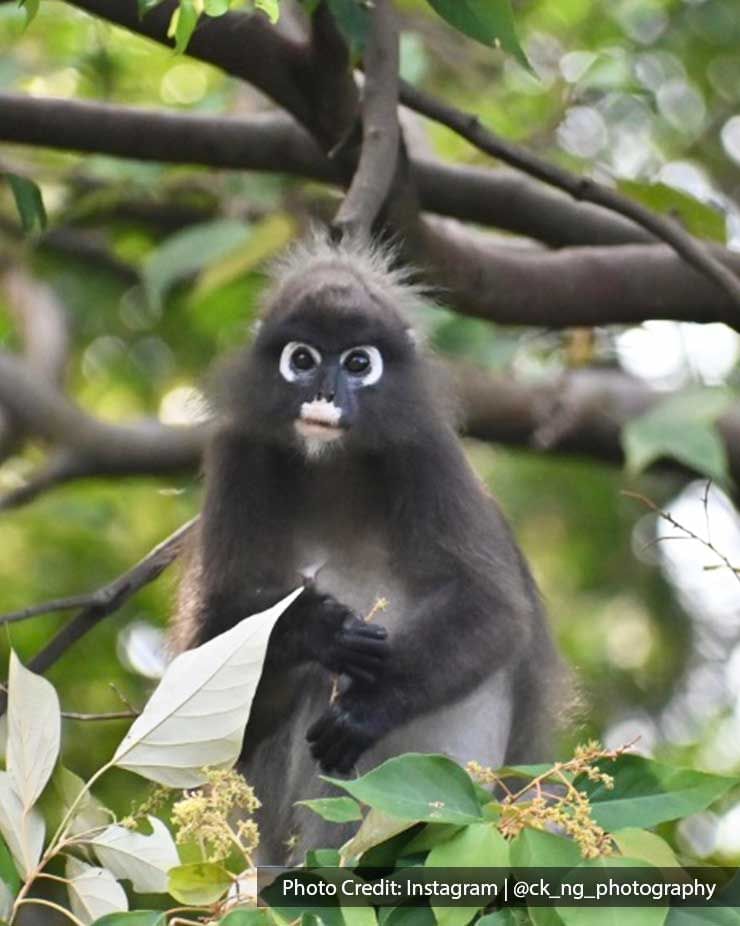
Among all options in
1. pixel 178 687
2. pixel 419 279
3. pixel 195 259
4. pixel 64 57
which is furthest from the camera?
pixel 64 57

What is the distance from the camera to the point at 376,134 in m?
3.38

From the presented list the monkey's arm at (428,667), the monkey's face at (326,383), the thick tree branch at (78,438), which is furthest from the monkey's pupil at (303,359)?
the thick tree branch at (78,438)

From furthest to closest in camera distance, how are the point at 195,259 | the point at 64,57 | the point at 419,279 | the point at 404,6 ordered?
the point at 404,6
the point at 64,57
the point at 195,259
the point at 419,279

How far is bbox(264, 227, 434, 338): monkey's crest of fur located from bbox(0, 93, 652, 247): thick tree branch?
0.93 ft

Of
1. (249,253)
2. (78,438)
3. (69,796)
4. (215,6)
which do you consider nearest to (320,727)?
(69,796)

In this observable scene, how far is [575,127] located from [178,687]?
173 inches

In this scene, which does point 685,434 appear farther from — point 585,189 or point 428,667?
point 428,667

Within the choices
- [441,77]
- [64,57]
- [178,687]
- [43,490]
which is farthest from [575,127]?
[178,687]

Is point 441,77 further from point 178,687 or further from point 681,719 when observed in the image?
point 178,687

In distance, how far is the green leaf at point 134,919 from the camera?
6.51ft

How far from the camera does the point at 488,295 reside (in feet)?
13.5

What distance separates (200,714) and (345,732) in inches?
38.7

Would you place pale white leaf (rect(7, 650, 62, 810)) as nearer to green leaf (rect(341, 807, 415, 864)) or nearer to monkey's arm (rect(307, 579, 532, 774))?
green leaf (rect(341, 807, 415, 864))

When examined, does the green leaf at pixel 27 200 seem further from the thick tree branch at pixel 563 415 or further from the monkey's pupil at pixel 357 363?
the thick tree branch at pixel 563 415
